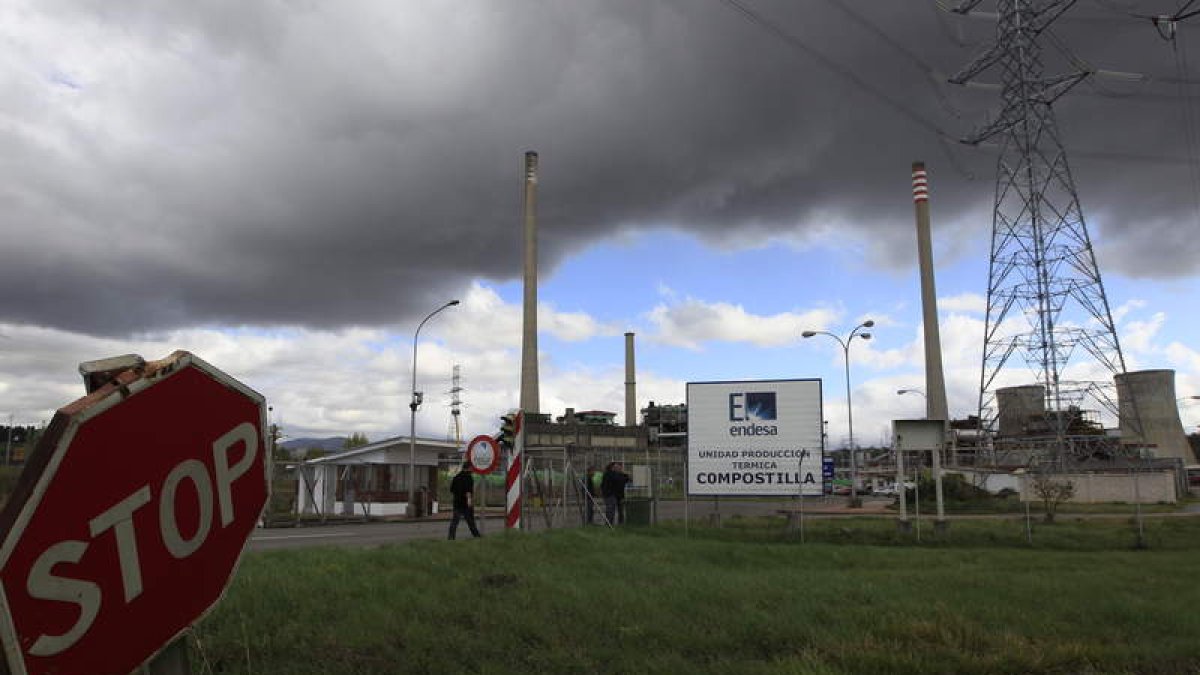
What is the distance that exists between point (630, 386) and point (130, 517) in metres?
99.3

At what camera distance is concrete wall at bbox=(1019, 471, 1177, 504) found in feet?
157

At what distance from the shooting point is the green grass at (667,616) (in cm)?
573

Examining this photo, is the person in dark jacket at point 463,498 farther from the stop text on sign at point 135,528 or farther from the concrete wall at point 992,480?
the concrete wall at point 992,480

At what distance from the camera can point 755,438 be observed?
75.3 feet

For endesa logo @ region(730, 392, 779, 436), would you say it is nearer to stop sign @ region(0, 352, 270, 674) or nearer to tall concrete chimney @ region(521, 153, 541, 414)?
stop sign @ region(0, 352, 270, 674)

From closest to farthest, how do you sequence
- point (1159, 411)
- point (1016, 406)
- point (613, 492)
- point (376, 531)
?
1. point (613, 492)
2. point (376, 531)
3. point (1159, 411)
4. point (1016, 406)

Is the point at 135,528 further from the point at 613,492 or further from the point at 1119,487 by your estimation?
the point at 1119,487

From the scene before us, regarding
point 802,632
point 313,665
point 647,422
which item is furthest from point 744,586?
point 647,422

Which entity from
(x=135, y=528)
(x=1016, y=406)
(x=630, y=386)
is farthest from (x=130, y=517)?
(x=630, y=386)

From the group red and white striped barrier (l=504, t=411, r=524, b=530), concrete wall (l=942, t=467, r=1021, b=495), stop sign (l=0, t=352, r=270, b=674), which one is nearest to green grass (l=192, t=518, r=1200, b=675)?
stop sign (l=0, t=352, r=270, b=674)

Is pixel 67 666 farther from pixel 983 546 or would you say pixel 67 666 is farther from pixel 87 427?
pixel 983 546

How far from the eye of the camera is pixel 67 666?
6.15ft

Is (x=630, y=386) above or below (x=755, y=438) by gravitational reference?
above

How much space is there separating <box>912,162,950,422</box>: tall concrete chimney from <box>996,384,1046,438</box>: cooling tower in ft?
25.0
